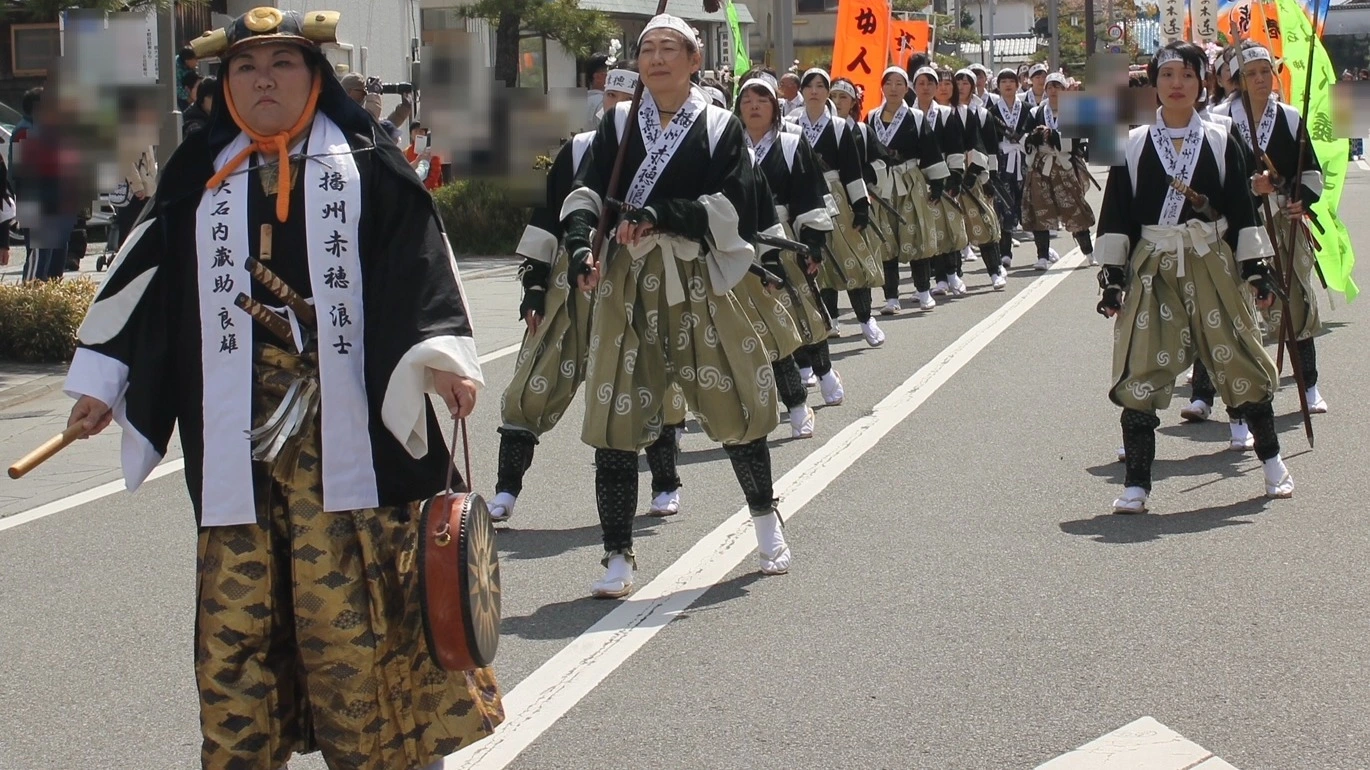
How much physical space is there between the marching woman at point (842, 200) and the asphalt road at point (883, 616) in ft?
9.13

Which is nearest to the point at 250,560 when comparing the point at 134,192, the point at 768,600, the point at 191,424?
the point at 191,424

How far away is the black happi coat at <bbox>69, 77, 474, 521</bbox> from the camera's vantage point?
3.74m

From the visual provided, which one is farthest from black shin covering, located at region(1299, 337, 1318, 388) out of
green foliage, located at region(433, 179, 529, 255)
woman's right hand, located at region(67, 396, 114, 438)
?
green foliage, located at region(433, 179, 529, 255)

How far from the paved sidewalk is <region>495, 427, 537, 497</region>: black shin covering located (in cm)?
184

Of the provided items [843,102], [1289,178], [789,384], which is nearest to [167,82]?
[843,102]

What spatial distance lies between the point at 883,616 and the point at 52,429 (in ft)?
18.9

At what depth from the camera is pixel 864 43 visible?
16703 mm

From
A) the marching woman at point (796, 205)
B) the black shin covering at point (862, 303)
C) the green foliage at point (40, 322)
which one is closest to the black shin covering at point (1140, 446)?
the marching woman at point (796, 205)

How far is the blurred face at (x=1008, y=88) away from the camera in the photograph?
1891 cm

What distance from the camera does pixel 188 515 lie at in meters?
7.40

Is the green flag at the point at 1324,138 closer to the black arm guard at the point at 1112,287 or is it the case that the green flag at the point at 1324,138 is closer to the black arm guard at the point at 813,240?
the black arm guard at the point at 1112,287

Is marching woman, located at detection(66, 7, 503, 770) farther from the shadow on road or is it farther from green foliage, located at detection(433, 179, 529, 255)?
green foliage, located at detection(433, 179, 529, 255)

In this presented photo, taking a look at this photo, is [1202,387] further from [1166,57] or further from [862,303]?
[862,303]

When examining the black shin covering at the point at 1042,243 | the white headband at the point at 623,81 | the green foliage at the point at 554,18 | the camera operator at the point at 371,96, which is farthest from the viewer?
the green foliage at the point at 554,18
